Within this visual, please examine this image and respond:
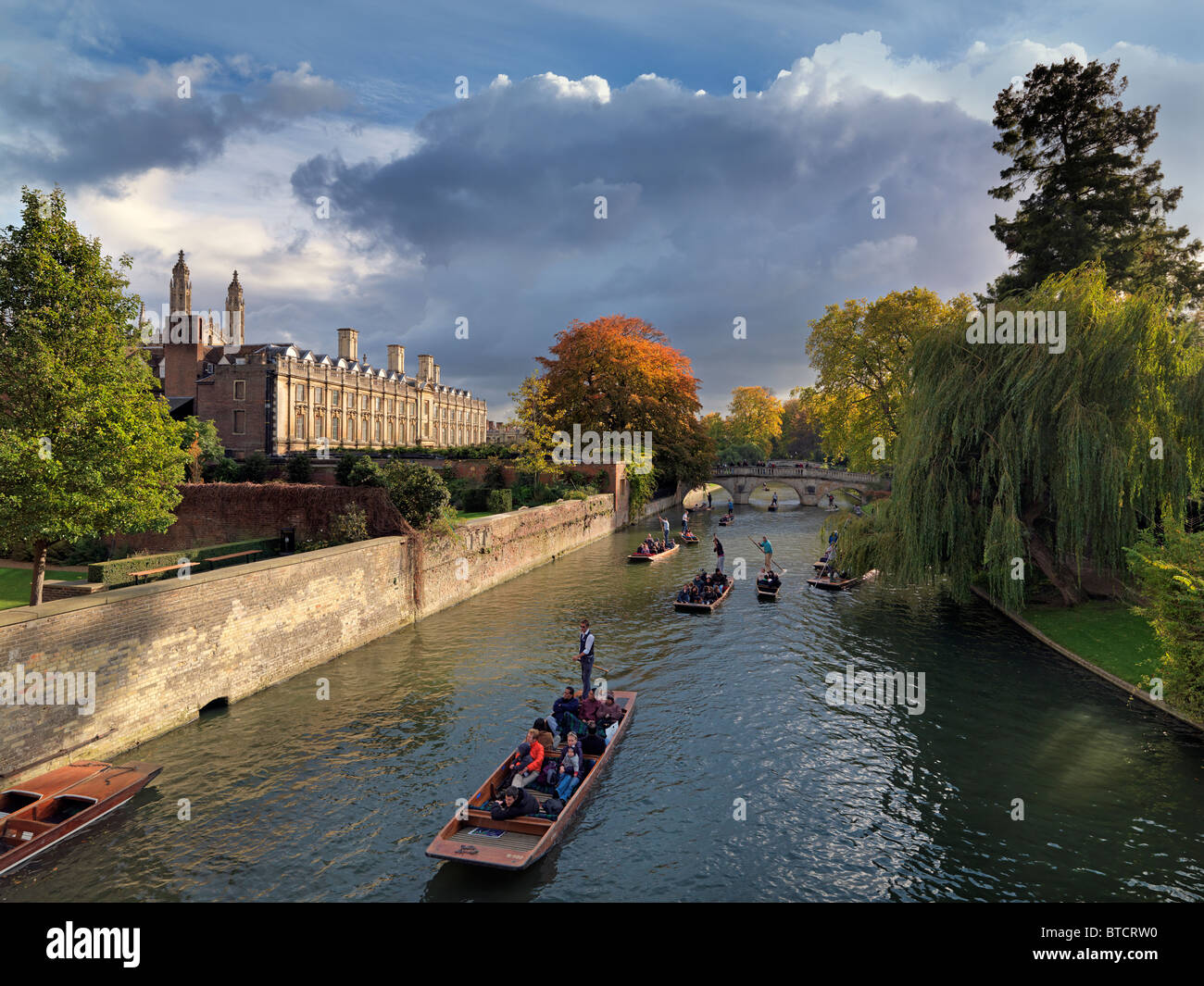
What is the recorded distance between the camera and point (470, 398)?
112875 millimetres

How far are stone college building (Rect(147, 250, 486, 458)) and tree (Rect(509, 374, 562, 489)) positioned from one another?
2689 cm

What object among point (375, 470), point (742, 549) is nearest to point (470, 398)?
point (742, 549)

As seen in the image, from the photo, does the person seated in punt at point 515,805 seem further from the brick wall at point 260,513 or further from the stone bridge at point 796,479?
the stone bridge at point 796,479

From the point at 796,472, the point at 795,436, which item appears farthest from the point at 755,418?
the point at 796,472

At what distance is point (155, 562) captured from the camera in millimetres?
19172

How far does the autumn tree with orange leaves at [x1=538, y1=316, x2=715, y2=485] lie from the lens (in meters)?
52.7

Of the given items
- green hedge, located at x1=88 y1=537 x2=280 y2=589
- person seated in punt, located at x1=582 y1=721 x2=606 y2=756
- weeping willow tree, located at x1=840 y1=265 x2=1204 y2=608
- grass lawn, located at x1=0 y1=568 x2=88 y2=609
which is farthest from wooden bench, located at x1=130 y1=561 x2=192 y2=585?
weeping willow tree, located at x1=840 y1=265 x2=1204 y2=608

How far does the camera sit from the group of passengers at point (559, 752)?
31.9 feet

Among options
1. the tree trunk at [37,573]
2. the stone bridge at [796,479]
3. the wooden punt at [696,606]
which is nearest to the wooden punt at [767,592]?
the wooden punt at [696,606]

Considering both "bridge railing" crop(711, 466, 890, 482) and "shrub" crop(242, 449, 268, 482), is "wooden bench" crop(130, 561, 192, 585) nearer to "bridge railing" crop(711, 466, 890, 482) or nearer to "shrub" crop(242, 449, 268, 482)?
"shrub" crop(242, 449, 268, 482)

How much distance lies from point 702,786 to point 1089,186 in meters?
32.5

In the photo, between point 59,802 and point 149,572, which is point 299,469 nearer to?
point 149,572

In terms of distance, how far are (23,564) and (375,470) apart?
11.6 metres
